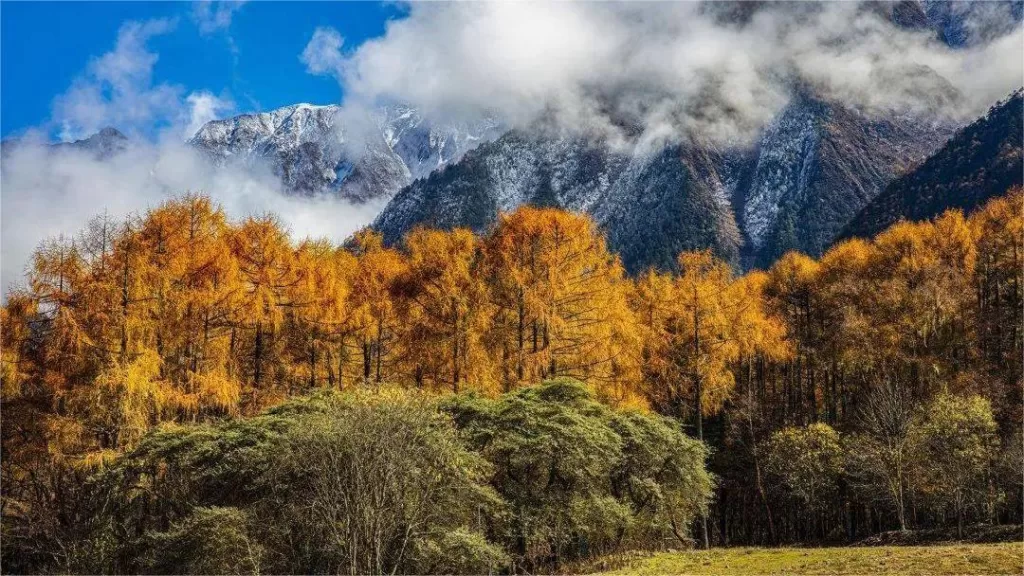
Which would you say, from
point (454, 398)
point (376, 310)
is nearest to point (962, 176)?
point (376, 310)

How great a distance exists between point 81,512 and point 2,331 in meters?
9.28

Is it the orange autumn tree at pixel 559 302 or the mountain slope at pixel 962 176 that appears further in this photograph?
the mountain slope at pixel 962 176

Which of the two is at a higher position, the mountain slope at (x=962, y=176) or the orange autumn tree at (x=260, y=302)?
the mountain slope at (x=962, y=176)

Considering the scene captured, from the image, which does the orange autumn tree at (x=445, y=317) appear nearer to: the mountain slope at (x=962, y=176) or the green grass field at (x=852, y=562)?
the green grass field at (x=852, y=562)

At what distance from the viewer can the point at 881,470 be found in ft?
107

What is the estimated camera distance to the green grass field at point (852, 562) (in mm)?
19391

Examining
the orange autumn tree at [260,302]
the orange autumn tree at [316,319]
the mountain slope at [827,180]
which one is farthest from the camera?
the mountain slope at [827,180]

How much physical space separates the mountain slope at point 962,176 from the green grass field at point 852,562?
92.3 m

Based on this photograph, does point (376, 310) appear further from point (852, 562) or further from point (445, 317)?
point (852, 562)

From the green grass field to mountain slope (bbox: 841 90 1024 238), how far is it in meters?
92.3

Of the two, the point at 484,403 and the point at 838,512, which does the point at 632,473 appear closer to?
the point at 484,403

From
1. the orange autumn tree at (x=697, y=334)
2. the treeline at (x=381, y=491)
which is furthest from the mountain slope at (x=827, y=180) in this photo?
the treeline at (x=381, y=491)

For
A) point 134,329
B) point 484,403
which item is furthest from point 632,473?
point 134,329

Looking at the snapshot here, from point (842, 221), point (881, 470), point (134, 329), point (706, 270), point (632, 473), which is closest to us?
point (632, 473)
